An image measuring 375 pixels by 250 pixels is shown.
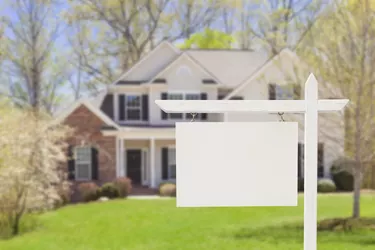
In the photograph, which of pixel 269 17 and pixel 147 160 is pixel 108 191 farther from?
pixel 269 17

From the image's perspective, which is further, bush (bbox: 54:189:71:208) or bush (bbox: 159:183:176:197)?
bush (bbox: 159:183:176:197)

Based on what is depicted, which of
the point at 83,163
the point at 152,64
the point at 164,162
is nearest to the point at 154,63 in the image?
the point at 152,64

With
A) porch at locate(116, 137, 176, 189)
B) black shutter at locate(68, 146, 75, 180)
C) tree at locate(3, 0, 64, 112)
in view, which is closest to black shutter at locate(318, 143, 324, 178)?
porch at locate(116, 137, 176, 189)

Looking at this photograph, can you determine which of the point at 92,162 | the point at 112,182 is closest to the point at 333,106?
the point at 112,182

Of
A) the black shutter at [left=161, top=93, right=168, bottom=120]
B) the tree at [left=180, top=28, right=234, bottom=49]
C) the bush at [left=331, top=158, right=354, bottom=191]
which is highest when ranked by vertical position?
the tree at [left=180, top=28, right=234, bottom=49]

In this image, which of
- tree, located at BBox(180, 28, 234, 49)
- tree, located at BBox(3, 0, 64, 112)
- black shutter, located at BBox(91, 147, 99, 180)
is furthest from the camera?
tree, located at BBox(180, 28, 234, 49)

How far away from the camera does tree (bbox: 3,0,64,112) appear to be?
18656mm

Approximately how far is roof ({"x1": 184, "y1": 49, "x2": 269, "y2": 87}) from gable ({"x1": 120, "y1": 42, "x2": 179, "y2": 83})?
67cm

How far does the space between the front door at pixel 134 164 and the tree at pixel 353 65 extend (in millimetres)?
8492

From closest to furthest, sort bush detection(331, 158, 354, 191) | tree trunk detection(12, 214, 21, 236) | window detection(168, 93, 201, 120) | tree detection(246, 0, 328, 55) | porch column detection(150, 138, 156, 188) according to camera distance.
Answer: tree trunk detection(12, 214, 21, 236) < bush detection(331, 158, 354, 191) < porch column detection(150, 138, 156, 188) < window detection(168, 93, 201, 120) < tree detection(246, 0, 328, 55)

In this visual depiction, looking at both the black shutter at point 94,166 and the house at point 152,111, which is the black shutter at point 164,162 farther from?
the black shutter at point 94,166

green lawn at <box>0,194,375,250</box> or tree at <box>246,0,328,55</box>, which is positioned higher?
tree at <box>246,0,328,55</box>

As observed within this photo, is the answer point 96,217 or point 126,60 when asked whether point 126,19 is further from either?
point 96,217

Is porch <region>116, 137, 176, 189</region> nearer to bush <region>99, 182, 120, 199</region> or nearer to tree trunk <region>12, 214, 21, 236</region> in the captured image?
bush <region>99, 182, 120, 199</region>
